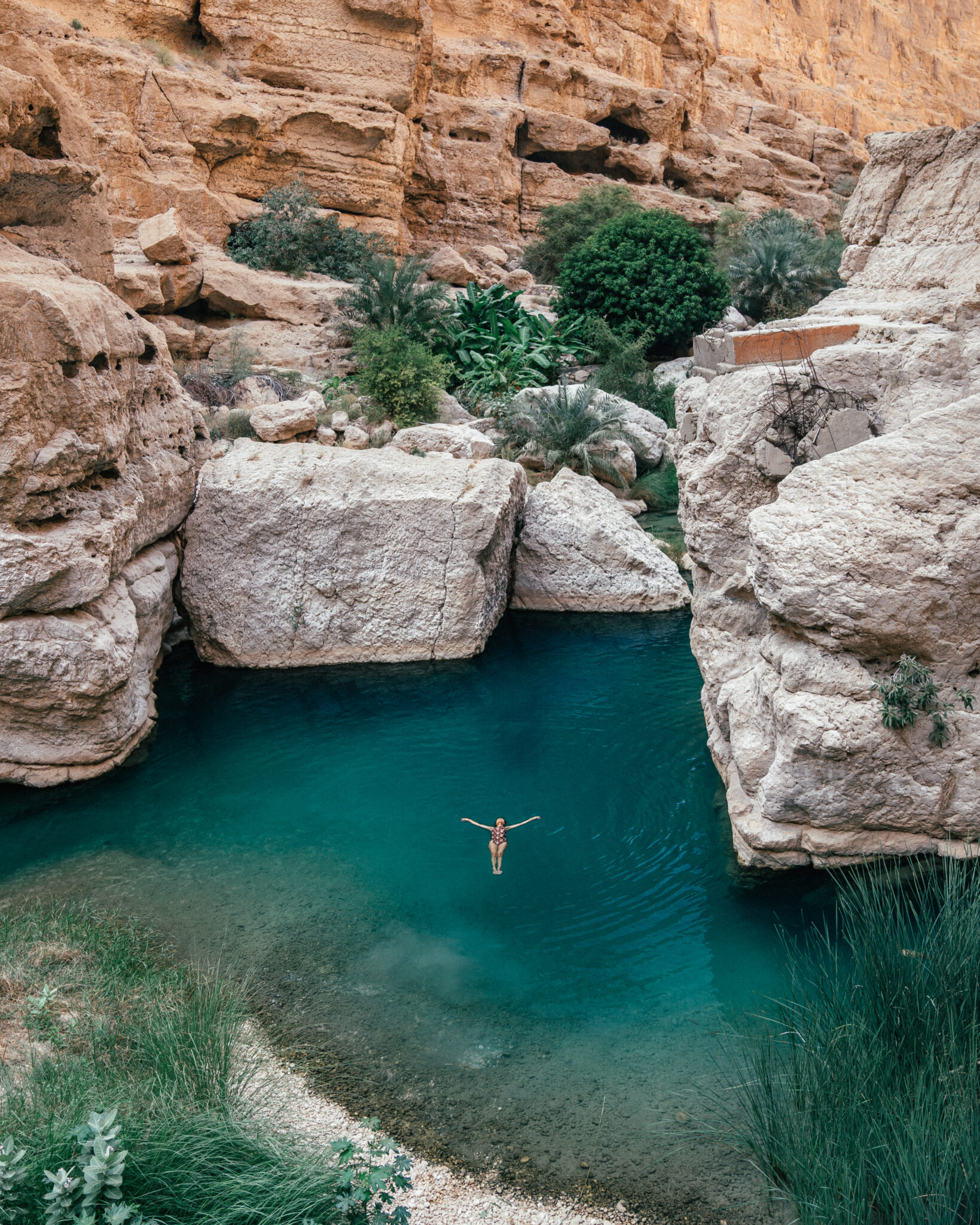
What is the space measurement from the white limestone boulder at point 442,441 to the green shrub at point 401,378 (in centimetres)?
Answer: 201

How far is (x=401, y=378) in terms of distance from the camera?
15719 mm

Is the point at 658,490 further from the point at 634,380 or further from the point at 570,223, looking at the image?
the point at 570,223

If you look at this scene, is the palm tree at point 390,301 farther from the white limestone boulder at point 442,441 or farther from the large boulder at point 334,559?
the large boulder at point 334,559

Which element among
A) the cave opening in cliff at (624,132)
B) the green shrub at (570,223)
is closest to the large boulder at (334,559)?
the green shrub at (570,223)

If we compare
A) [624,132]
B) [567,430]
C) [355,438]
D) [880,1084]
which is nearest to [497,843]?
[880,1084]

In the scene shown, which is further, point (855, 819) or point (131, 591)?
point (131, 591)

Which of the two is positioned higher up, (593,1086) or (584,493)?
(584,493)

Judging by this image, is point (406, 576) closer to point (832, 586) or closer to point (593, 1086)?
point (832, 586)

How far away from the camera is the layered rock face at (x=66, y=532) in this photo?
23.8 ft

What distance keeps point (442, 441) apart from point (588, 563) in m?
3.01

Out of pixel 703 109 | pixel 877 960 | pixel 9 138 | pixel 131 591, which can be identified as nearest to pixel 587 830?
pixel 877 960

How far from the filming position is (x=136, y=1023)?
14.7 ft

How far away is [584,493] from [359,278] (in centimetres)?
884

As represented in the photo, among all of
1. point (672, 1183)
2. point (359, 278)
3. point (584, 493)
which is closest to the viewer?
point (672, 1183)
